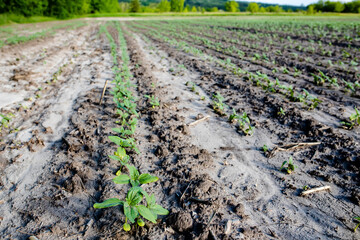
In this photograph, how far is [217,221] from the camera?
74.2 inches

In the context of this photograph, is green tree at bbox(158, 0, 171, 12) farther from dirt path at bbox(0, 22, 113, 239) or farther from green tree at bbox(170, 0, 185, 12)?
dirt path at bbox(0, 22, 113, 239)

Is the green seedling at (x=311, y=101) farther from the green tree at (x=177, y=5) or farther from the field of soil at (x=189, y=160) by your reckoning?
the green tree at (x=177, y=5)

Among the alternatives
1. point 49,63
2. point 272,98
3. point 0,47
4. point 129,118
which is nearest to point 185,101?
point 129,118

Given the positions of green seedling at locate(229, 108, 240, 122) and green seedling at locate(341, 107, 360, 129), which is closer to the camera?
green seedling at locate(341, 107, 360, 129)

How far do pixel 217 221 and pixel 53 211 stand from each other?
1545 millimetres

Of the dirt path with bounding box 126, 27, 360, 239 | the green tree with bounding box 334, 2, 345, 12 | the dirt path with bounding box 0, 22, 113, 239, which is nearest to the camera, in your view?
the dirt path with bounding box 126, 27, 360, 239

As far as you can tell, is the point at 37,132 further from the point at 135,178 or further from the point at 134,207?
the point at 134,207

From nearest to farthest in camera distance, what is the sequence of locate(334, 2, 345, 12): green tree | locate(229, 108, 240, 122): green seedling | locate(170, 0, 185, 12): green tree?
locate(229, 108, 240, 122): green seedling
locate(334, 2, 345, 12): green tree
locate(170, 0, 185, 12): green tree

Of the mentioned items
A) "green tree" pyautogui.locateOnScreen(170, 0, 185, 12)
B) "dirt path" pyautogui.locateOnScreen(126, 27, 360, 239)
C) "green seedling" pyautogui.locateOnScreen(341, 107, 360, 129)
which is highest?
"green tree" pyautogui.locateOnScreen(170, 0, 185, 12)

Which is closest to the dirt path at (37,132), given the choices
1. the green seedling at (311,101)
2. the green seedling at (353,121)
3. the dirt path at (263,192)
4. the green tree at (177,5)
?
the dirt path at (263,192)

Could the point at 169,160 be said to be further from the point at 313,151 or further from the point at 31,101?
the point at 31,101

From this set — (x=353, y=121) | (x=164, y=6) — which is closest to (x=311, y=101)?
(x=353, y=121)

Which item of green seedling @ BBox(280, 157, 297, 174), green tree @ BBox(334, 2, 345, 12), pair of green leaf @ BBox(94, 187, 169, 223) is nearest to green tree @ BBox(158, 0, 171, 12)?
green tree @ BBox(334, 2, 345, 12)

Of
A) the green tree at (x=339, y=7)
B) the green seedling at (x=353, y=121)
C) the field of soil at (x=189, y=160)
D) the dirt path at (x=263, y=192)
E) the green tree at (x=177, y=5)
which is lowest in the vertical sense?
the dirt path at (x=263, y=192)
